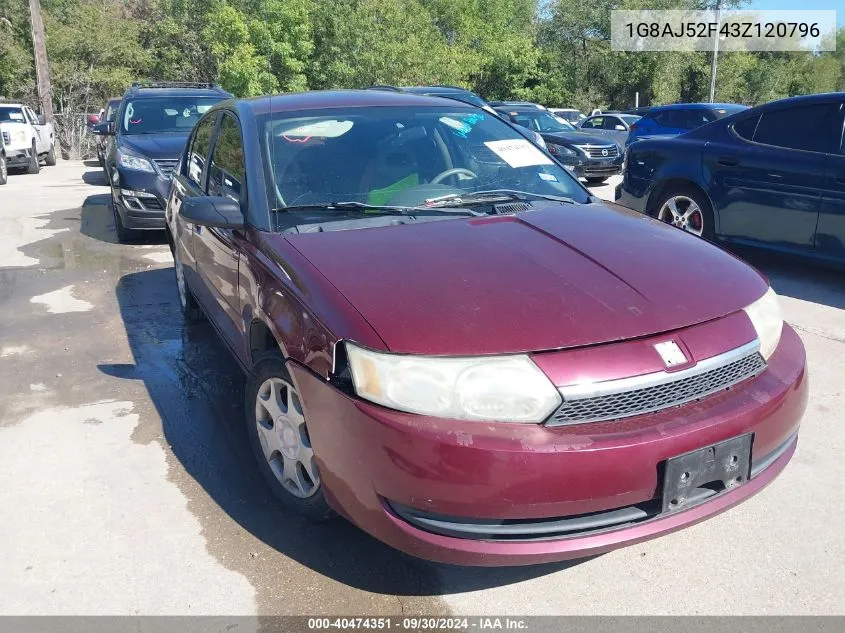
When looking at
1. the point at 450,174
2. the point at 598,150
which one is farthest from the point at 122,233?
the point at 598,150

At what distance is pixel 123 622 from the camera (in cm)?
254

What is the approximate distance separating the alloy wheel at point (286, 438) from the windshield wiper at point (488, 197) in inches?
42.4

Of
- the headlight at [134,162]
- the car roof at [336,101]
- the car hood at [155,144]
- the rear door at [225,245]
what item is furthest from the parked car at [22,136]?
the car roof at [336,101]

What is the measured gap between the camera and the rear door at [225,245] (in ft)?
11.7

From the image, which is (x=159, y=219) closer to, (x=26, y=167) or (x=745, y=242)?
(x=745, y=242)

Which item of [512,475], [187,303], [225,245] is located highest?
[225,245]

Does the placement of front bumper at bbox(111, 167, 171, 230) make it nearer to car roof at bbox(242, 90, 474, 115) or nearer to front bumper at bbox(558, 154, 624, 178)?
car roof at bbox(242, 90, 474, 115)

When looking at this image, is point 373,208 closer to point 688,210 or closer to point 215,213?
point 215,213

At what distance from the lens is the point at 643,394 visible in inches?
92.5

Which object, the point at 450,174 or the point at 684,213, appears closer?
the point at 450,174

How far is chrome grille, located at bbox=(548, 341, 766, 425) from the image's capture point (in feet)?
7.50

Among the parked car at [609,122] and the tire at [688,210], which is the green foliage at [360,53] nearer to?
the parked car at [609,122]

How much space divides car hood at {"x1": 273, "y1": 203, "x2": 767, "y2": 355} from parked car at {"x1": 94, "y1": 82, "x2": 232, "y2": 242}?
18.7ft

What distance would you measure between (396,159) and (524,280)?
4.12ft
